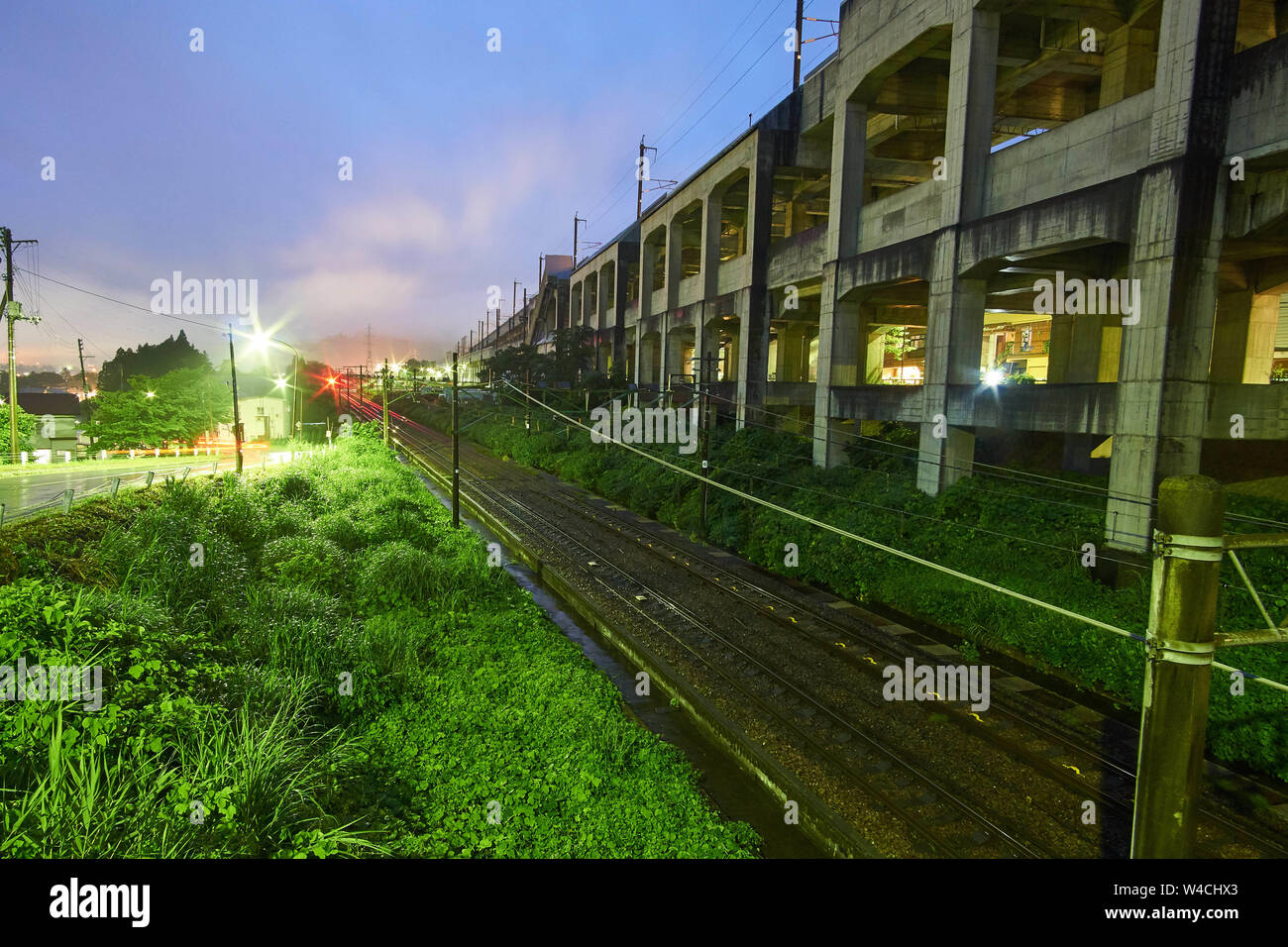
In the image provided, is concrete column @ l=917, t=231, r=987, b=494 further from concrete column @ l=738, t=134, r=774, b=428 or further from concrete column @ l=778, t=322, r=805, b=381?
concrete column @ l=778, t=322, r=805, b=381

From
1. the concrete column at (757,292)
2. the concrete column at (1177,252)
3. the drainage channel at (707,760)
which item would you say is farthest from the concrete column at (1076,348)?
the drainage channel at (707,760)

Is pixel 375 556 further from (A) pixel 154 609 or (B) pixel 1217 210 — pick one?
(B) pixel 1217 210

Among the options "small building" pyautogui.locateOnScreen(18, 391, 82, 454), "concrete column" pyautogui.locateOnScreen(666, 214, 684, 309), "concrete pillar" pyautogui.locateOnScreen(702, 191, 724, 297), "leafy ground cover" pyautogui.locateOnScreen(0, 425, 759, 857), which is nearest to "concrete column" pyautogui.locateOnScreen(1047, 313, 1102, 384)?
"concrete pillar" pyautogui.locateOnScreen(702, 191, 724, 297)

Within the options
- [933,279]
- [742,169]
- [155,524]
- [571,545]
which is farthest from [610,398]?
[155,524]

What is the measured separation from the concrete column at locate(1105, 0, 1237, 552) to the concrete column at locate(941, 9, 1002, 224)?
5465 millimetres

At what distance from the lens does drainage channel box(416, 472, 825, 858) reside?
884cm

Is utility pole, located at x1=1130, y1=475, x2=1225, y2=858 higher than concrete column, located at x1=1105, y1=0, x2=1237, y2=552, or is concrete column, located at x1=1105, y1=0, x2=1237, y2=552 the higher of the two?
concrete column, located at x1=1105, y1=0, x2=1237, y2=552

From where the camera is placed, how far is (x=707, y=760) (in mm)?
10742

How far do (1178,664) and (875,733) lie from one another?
796cm

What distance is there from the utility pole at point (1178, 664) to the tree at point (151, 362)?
98.8 meters
